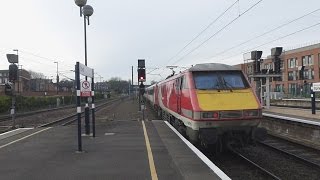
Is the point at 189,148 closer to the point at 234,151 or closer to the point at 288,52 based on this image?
the point at 234,151

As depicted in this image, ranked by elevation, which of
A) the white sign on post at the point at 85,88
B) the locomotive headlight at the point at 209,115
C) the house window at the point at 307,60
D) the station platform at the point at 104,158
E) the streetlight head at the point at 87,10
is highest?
the house window at the point at 307,60

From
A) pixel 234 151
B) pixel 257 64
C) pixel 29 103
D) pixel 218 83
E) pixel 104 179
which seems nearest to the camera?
pixel 104 179

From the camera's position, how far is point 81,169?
927 centimetres

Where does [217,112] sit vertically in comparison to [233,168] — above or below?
above

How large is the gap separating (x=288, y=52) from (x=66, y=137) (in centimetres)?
8646

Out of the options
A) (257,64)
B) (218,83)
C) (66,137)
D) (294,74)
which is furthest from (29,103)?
(294,74)

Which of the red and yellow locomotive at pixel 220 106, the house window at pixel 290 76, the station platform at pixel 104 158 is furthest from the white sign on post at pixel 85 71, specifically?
the house window at pixel 290 76

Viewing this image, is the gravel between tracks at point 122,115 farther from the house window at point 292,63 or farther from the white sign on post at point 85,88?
the house window at point 292,63

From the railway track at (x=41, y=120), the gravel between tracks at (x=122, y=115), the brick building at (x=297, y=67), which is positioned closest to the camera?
the railway track at (x=41, y=120)

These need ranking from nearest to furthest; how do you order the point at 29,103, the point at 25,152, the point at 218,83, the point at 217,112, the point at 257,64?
the point at 25,152
the point at 217,112
the point at 218,83
the point at 257,64
the point at 29,103

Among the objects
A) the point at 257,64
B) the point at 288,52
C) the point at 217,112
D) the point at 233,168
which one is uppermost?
the point at 288,52

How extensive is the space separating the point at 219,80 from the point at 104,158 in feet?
15.5

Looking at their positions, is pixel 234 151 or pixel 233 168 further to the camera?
pixel 234 151

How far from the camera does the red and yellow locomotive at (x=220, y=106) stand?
12680 mm
